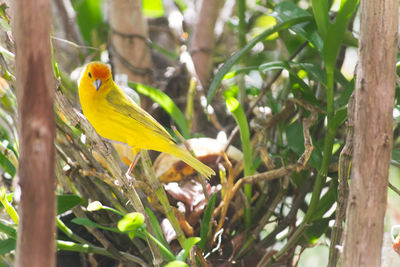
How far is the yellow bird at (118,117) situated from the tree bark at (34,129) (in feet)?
1.19

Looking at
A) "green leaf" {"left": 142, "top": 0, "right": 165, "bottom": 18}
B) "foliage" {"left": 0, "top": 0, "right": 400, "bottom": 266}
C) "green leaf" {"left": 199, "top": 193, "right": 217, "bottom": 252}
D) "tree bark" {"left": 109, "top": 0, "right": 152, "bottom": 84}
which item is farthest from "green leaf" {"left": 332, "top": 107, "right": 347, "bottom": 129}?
"green leaf" {"left": 142, "top": 0, "right": 165, "bottom": 18}

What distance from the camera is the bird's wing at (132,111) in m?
0.75

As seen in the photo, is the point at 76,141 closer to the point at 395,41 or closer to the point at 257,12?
the point at 395,41

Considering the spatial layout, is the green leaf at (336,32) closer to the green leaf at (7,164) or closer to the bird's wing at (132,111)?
the bird's wing at (132,111)

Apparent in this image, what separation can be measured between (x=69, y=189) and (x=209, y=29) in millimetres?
673

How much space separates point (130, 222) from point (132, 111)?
0.26 m

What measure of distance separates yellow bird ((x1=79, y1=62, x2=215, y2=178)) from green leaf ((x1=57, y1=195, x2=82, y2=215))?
Result: 0.11m

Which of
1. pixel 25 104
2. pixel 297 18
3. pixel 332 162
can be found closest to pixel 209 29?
pixel 297 18

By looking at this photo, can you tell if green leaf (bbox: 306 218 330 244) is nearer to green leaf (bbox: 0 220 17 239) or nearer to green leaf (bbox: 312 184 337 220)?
green leaf (bbox: 312 184 337 220)

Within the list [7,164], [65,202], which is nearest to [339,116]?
[65,202]

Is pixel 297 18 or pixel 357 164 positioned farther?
pixel 297 18

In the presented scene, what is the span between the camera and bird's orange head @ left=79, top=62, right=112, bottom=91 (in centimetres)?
78

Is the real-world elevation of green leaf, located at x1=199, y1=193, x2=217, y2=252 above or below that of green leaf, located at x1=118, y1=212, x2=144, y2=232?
above

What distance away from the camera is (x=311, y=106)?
810 mm
